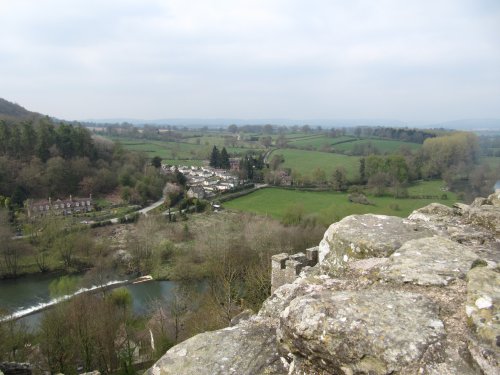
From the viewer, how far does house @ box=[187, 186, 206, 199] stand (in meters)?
63.9

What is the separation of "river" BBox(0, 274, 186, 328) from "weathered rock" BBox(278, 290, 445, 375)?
26215 millimetres

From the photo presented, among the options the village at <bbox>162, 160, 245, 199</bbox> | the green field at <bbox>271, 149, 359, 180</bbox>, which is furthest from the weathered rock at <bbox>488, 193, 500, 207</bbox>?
the green field at <bbox>271, 149, 359, 180</bbox>

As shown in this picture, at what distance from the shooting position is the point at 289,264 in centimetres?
1398

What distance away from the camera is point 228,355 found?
441cm

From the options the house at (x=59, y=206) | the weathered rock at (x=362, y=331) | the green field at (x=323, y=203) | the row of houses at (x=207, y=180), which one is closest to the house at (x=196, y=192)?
the row of houses at (x=207, y=180)

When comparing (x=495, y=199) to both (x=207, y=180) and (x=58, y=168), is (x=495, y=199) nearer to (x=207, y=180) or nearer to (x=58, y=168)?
(x=58, y=168)

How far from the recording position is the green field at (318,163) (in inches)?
Answer: 2958

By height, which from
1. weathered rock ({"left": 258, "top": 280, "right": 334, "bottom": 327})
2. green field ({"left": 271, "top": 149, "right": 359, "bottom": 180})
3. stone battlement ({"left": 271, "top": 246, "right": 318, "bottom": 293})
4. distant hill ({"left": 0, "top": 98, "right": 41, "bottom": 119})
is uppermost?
distant hill ({"left": 0, "top": 98, "right": 41, "bottom": 119})

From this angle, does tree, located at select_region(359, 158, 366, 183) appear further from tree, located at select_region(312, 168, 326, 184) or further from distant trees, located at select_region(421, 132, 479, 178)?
distant trees, located at select_region(421, 132, 479, 178)

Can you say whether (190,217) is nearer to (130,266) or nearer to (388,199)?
(130,266)

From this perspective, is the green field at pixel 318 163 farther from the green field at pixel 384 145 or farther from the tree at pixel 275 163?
the green field at pixel 384 145

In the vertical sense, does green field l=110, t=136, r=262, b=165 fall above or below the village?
above

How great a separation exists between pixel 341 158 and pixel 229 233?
53.0 metres

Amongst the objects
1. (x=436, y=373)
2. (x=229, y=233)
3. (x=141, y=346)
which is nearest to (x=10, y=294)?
(x=141, y=346)
